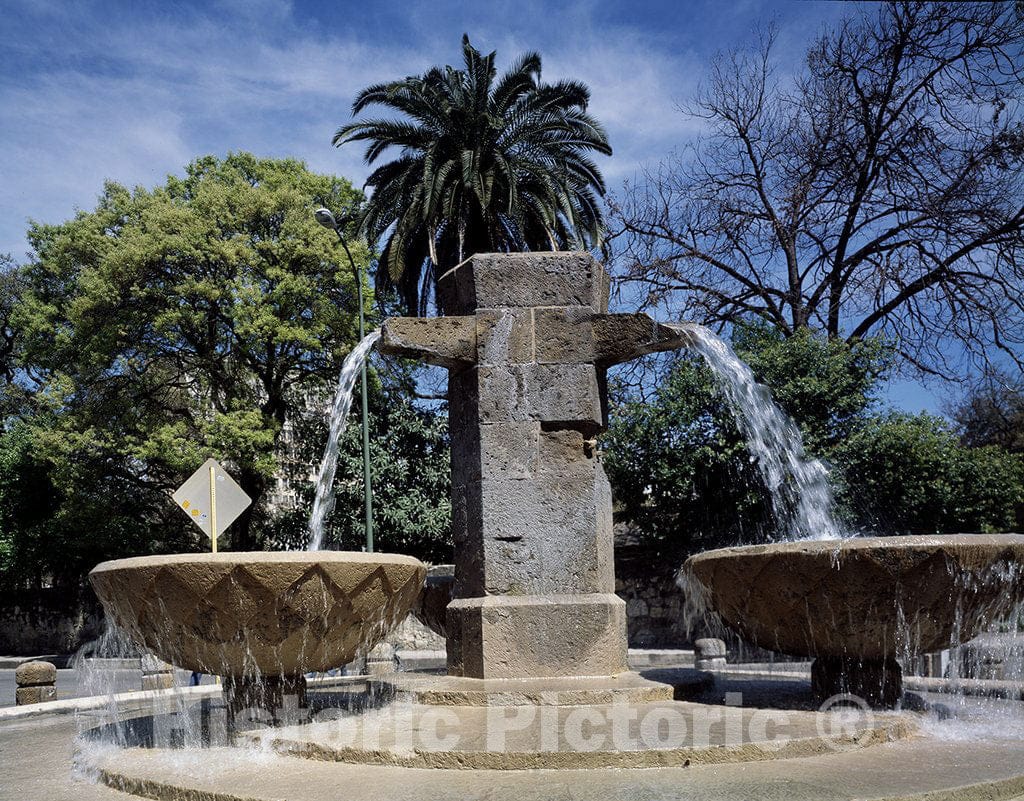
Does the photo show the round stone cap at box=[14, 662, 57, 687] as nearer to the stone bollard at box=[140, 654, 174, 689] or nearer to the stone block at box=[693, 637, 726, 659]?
the stone bollard at box=[140, 654, 174, 689]

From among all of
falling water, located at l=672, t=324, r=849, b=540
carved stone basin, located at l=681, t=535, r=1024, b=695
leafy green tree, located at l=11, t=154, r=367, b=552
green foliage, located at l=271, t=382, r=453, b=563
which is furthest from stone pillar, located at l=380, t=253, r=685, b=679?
leafy green tree, located at l=11, t=154, r=367, b=552

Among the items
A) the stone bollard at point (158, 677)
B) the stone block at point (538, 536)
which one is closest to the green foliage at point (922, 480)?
the stone bollard at point (158, 677)

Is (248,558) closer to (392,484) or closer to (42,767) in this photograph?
(42,767)

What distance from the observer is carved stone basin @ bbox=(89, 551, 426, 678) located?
4.63 meters

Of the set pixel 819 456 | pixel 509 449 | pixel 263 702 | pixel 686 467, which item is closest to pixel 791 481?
pixel 819 456

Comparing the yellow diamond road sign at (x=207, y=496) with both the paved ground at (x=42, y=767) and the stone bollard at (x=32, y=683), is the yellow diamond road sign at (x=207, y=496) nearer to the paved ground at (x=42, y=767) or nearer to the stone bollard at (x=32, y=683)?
the paved ground at (x=42, y=767)

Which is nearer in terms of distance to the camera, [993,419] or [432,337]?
[432,337]

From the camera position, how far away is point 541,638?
18.8 feet

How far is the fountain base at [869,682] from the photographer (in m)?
5.35

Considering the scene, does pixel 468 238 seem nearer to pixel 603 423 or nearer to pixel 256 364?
pixel 256 364

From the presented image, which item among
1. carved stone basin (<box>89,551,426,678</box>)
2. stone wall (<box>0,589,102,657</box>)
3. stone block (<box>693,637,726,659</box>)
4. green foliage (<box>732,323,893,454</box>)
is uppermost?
green foliage (<box>732,323,893,454</box>)

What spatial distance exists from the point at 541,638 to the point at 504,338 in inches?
76.6

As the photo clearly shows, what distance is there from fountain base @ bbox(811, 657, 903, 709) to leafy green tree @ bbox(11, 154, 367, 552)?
19491mm

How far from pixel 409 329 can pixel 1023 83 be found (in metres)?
20.9
